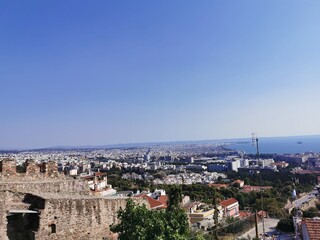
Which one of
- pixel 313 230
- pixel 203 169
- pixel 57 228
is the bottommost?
pixel 203 169

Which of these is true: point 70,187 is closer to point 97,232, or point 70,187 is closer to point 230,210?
point 97,232

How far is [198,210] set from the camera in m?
45.2

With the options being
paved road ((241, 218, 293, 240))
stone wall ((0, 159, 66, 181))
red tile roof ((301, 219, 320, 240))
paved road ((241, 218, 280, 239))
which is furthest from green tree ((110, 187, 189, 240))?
paved road ((241, 218, 280, 239))

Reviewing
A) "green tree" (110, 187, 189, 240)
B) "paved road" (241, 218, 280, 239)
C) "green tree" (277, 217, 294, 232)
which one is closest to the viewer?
"green tree" (110, 187, 189, 240)

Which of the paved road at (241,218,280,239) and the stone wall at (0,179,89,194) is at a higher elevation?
the stone wall at (0,179,89,194)

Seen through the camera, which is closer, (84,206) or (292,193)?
(84,206)

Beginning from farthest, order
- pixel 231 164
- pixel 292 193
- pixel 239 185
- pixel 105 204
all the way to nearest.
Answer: pixel 231 164
pixel 239 185
pixel 292 193
pixel 105 204

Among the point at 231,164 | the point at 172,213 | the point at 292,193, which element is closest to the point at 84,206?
the point at 172,213

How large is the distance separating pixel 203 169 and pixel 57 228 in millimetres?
155428

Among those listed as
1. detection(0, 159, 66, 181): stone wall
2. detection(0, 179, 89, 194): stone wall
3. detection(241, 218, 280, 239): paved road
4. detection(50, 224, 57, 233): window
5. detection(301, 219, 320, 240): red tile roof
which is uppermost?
detection(0, 159, 66, 181): stone wall

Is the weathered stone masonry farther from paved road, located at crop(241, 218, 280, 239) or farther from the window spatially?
paved road, located at crop(241, 218, 280, 239)

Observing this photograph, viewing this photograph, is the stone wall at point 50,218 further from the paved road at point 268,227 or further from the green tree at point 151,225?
the paved road at point 268,227

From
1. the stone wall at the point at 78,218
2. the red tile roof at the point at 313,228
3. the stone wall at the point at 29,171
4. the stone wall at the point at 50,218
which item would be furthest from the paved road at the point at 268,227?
the stone wall at the point at 50,218

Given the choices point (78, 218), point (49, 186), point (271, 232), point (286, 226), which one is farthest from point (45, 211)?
point (286, 226)
